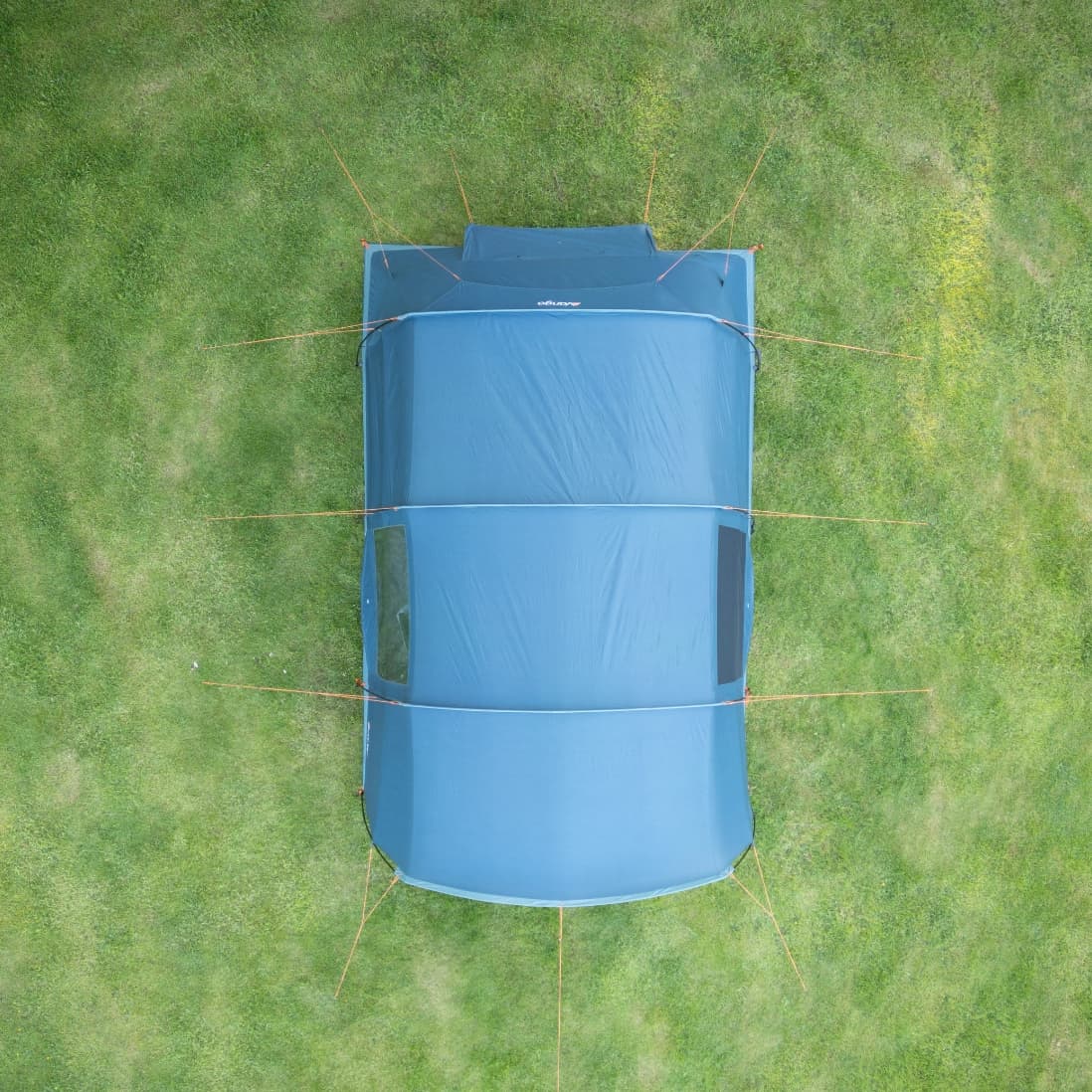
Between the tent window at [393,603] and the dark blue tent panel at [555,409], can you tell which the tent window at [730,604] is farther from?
the tent window at [393,603]

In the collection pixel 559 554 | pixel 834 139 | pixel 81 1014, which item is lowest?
pixel 81 1014

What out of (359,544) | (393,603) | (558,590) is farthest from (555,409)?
(359,544)

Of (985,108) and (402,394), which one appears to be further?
(985,108)

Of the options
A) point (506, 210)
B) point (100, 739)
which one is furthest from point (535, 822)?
point (506, 210)

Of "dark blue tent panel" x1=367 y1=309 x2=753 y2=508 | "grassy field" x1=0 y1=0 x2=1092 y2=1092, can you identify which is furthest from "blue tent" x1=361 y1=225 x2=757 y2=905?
"grassy field" x1=0 y1=0 x2=1092 y2=1092

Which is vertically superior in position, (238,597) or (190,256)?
(190,256)

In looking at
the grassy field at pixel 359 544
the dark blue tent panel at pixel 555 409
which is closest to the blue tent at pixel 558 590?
the dark blue tent panel at pixel 555 409

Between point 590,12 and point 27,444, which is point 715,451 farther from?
point 27,444
